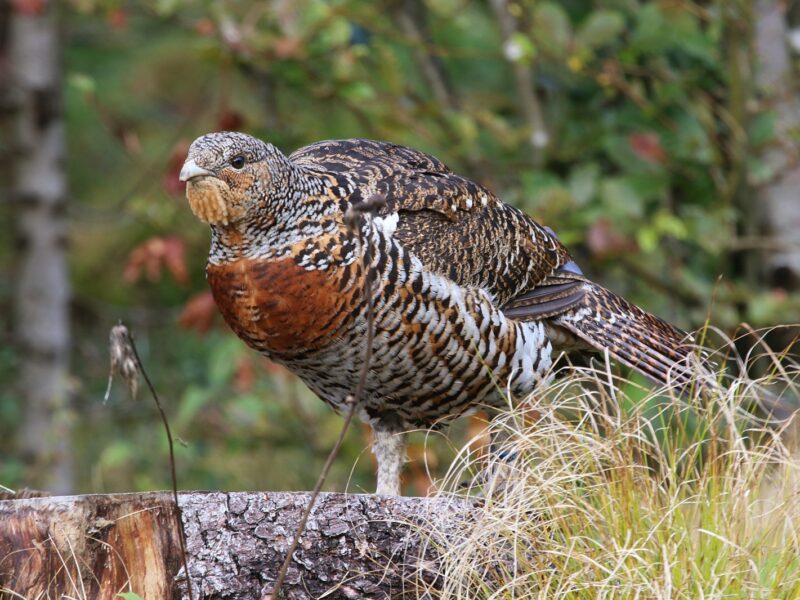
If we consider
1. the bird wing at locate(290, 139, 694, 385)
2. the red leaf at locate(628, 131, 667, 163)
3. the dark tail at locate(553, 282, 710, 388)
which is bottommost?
the dark tail at locate(553, 282, 710, 388)

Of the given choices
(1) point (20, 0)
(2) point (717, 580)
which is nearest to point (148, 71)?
(1) point (20, 0)

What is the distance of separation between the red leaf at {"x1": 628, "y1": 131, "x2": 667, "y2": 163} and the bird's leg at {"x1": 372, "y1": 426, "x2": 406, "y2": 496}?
2042 millimetres

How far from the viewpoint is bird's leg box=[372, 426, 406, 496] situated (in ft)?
13.4

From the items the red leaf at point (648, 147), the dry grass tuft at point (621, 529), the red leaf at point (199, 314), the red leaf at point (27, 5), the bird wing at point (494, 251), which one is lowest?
the dry grass tuft at point (621, 529)

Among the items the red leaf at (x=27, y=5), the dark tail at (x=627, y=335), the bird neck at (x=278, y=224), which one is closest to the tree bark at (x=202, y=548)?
→ the bird neck at (x=278, y=224)

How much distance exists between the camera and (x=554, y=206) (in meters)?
5.27

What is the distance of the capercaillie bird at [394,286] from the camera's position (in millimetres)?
3377

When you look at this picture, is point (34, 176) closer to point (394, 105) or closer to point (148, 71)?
point (394, 105)

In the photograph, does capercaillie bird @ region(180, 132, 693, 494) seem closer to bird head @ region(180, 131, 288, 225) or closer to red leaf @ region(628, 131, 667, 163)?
bird head @ region(180, 131, 288, 225)

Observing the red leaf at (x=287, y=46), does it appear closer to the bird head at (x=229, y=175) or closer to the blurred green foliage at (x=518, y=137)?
the blurred green foliage at (x=518, y=137)

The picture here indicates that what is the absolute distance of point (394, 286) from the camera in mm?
3443

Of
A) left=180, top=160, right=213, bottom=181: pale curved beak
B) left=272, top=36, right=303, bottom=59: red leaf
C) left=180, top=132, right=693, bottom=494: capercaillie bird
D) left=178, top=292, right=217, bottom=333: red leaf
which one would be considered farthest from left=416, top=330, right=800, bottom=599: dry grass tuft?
left=178, top=292, right=217, bottom=333: red leaf

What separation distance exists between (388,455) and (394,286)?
89 centimetres

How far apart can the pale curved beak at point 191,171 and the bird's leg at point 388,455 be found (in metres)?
1.28
